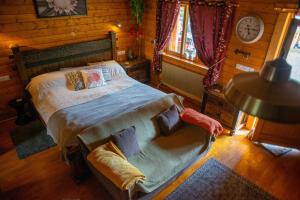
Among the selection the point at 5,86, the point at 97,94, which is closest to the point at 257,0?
the point at 97,94

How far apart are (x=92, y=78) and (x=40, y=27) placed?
1.23 meters

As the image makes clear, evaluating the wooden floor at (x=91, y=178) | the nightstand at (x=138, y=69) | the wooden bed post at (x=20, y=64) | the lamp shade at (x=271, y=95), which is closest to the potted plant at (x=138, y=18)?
the nightstand at (x=138, y=69)

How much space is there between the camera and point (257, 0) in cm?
293

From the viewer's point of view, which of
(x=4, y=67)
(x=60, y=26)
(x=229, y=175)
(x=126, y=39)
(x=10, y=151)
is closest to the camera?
(x=229, y=175)

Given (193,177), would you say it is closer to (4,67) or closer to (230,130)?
(230,130)

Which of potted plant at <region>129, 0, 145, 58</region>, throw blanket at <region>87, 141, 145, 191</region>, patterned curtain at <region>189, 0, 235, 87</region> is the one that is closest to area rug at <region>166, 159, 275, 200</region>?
throw blanket at <region>87, 141, 145, 191</region>

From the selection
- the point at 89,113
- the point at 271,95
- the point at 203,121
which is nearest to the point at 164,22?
the point at 203,121

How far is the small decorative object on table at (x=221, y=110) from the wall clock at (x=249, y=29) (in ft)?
3.09

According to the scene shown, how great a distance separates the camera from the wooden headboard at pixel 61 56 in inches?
137

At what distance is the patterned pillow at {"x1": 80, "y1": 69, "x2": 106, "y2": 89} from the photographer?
3621mm

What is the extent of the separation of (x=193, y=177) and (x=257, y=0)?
2609 mm

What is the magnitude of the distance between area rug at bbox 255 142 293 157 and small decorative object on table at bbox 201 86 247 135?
1.46 feet

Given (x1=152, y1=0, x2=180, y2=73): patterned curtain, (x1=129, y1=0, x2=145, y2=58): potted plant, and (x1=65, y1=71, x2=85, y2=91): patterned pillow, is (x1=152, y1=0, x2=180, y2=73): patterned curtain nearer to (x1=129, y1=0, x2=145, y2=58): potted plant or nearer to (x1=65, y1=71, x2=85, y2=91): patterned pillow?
(x1=129, y1=0, x2=145, y2=58): potted plant

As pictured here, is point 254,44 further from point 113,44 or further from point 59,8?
point 59,8
